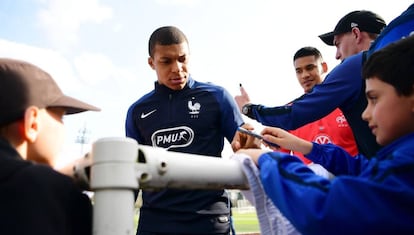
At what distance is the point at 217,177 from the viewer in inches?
38.7

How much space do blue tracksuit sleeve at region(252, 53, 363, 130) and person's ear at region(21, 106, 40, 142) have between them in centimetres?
152

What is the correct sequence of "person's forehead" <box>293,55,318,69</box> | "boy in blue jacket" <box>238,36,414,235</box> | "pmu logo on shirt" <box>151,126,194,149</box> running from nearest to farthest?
"boy in blue jacket" <box>238,36,414,235</box> < "pmu logo on shirt" <box>151,126,194,149</box> < "person's forehead" <box>293,55,318,69</box>

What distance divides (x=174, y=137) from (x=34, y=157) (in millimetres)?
1345

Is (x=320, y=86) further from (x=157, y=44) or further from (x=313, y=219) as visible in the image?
(x=313, y=219)

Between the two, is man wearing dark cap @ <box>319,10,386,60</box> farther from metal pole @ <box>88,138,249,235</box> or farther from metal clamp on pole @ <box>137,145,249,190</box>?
metal pole @ <box>88,138,249,235</box>

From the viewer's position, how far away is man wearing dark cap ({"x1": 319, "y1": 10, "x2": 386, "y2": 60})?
2775 mm

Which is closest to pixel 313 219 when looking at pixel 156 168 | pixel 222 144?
pixel 156 168

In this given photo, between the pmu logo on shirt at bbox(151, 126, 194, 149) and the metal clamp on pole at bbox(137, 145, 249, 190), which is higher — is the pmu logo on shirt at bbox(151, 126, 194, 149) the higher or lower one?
the lower one

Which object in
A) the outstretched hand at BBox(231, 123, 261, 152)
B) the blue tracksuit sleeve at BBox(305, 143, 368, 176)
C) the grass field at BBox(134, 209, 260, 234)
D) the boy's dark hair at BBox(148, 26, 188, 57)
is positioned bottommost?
the grass field at BBox(134, 209, 260, 234)

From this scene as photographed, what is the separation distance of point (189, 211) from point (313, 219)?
1.30 metres

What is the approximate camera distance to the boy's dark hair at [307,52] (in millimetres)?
4094

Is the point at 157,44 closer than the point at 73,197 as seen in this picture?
No

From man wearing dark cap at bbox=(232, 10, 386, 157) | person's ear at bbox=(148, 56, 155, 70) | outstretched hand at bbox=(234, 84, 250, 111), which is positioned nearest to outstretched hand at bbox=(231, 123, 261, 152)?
man wearing dark cap at bbox=(232, 10, 386, 157)

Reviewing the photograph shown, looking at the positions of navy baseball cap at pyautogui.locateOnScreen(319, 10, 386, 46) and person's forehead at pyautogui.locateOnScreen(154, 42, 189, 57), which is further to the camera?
navy baseball cap at pyautogui.locateOnScreen(319, 10, 386, 46)
